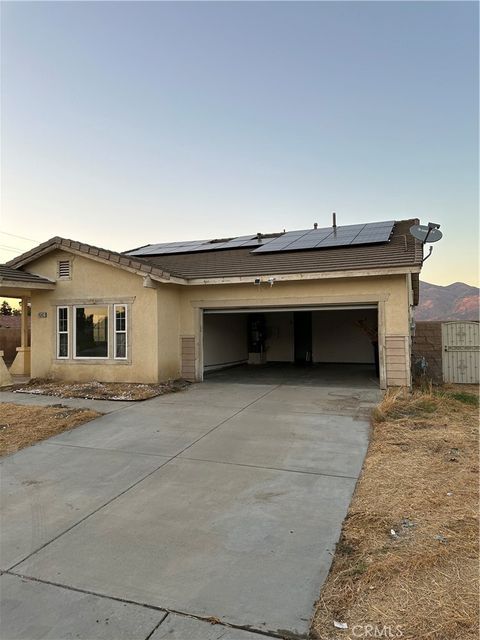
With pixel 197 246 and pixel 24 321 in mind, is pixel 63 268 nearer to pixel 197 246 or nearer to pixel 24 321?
pixel 24 321

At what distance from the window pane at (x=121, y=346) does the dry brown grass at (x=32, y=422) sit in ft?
9.72

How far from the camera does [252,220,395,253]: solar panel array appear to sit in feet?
39.1

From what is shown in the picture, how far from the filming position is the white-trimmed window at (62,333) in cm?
1166

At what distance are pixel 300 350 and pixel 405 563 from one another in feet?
50.2

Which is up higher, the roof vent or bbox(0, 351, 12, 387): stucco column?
the roof vent

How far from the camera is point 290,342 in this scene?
18.1 meters

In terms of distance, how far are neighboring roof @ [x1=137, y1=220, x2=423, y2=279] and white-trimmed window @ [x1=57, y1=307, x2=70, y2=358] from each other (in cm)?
306

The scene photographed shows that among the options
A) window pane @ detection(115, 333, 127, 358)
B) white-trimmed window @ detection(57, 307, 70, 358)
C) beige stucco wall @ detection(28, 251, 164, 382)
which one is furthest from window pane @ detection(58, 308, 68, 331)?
window pane @ detection(115, 333, 127, 358)

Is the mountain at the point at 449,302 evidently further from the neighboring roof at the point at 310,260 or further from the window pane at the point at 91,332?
the window pane at the point at 91,332

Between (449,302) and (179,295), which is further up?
(449,302)

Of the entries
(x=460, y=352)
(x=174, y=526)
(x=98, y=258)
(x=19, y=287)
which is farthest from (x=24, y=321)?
(x=460, y=352)

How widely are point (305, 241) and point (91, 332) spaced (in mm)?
7507

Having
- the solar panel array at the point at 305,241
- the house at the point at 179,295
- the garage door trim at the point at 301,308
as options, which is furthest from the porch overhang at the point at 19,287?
the solar panel array at the point at 305,241

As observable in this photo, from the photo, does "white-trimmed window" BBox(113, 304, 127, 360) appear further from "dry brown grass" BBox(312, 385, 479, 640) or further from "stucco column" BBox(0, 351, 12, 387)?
"dry brown grass" BBox(312, 385, 479, 640)
